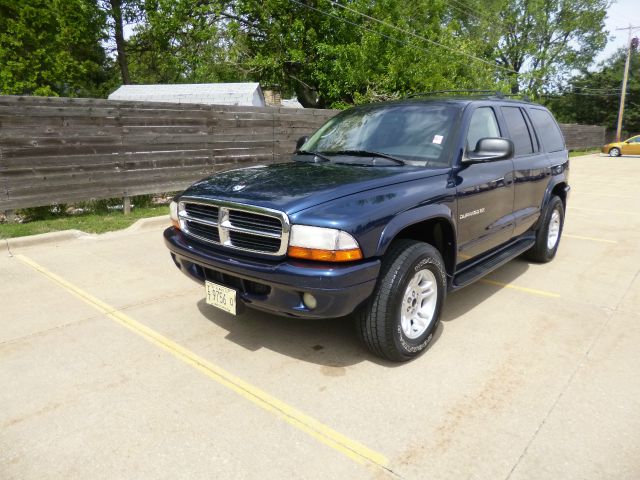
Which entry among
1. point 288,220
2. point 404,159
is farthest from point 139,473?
point 404,159

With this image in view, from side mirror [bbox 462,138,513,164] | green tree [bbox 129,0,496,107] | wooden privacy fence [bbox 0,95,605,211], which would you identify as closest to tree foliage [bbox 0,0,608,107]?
green tree [bbox 129,0,496,107]

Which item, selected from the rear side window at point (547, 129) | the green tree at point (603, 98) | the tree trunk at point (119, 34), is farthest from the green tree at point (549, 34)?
the rear side window at point (547, 129)

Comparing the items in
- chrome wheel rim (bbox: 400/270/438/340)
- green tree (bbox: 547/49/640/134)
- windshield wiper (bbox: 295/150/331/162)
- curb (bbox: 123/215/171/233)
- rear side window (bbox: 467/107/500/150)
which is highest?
green tree (bbox: 547/49/640/134)

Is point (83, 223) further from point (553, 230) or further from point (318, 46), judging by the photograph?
point (318, 46)

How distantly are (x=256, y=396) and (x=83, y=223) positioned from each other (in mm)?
5572

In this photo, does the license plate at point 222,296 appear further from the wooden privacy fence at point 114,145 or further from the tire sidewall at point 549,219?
the wooden privacy fence at point 114,145

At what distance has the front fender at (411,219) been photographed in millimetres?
2916

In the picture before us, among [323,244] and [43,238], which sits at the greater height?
[323,244]

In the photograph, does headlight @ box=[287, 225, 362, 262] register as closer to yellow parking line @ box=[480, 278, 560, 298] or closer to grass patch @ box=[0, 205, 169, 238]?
yellow parking line @ box=[480, 278, 560, 298]

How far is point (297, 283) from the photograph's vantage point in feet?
9.06

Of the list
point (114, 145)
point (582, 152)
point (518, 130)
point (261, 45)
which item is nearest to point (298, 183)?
point (518, 130)

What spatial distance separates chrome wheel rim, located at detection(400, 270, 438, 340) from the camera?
3.23m

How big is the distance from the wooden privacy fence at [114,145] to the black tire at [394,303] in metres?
6.15

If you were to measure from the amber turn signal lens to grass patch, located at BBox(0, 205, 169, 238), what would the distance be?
5.16 meters
